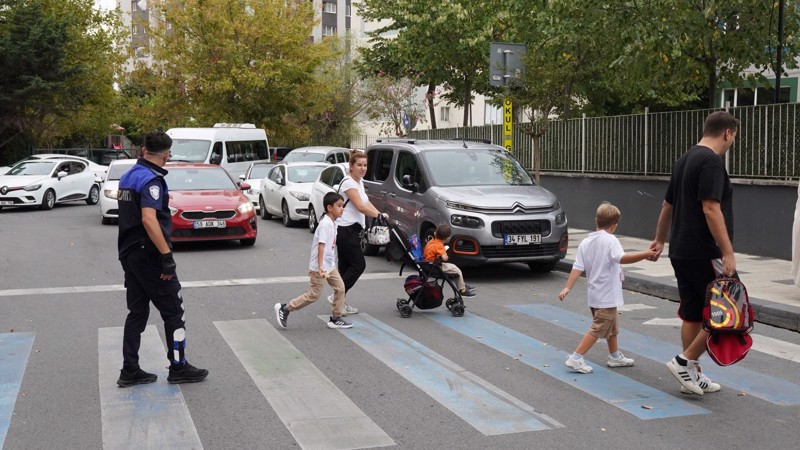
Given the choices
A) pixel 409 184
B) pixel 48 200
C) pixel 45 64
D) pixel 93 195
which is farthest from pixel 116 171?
pixel 45 64

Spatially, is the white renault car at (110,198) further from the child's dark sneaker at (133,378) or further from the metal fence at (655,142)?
the child's dark sneaker at (133,378)

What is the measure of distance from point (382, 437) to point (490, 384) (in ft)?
4.94

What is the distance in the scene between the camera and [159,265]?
6520 millimetres

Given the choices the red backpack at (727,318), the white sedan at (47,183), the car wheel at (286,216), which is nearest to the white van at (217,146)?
the white sedan at (47,183)

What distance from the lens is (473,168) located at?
13445 millimetres

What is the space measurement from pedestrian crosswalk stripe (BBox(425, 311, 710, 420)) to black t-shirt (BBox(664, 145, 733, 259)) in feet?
3.34

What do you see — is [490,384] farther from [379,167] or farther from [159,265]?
[379,167]

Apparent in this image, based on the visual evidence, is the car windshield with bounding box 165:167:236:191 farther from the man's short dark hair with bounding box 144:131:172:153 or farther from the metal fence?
the man's short dark hair with bounding box 144:131:172:153

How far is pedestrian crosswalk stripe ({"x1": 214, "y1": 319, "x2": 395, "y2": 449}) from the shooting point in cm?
536

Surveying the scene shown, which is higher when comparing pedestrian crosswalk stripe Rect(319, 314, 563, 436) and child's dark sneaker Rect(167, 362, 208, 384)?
child's dark sneaker Rect(167, 362, 208, 384)

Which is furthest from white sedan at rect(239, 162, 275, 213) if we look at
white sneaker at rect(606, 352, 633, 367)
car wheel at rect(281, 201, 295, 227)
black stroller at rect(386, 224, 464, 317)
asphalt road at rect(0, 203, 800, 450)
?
white sneaker at rect(606, 352, 633, 367)

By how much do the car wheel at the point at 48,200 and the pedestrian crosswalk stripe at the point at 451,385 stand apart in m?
19.7

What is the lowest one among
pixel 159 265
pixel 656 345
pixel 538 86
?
pixel 656 345

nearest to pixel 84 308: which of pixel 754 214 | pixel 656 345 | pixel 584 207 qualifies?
pixel 656 345
